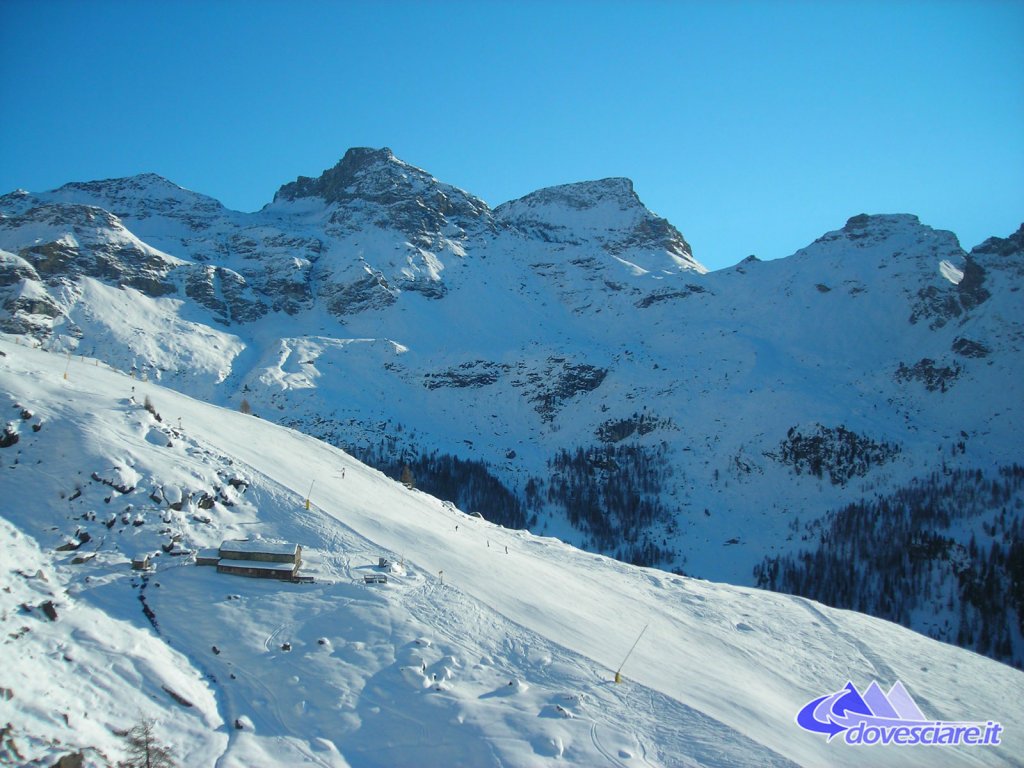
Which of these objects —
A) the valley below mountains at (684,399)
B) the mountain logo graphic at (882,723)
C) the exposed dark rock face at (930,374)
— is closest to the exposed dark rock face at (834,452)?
the valley below mountains at (684,399)

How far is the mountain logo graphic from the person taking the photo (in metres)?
27.6

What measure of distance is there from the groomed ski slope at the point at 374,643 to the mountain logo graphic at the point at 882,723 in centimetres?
71

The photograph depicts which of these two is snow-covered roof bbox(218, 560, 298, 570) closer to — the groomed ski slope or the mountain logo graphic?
the groomed ski slope

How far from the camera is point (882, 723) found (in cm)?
3014

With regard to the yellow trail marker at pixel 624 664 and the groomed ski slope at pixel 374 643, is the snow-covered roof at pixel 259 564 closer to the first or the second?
the groomed ski slope at pixel 374 643

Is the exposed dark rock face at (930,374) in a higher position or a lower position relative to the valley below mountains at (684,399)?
higher

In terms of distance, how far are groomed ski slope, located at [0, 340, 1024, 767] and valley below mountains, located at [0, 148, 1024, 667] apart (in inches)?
2758

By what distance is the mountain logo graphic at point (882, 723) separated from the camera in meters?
27.6

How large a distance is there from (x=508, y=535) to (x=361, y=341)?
138 m

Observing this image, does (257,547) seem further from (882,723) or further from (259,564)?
(882,723)

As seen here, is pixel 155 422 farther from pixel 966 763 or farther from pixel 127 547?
pixel 966 763

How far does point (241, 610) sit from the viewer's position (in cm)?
2366

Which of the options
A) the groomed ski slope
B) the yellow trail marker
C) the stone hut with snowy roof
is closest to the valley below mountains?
the groomed ski slope

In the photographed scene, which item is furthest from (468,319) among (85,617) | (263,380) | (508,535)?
(85,617)
